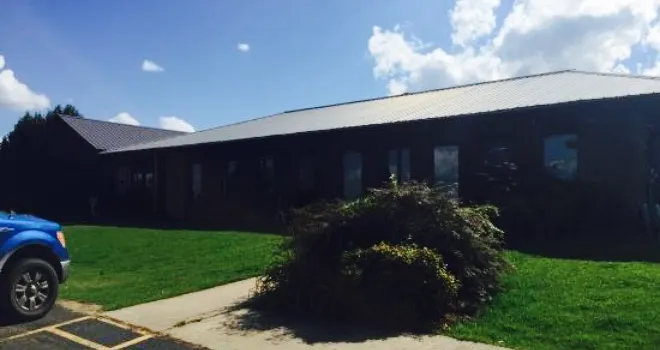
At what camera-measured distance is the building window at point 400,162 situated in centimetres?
1789

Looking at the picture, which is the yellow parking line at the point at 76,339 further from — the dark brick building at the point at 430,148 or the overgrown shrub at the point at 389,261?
the dark brick building at the point at 430,148

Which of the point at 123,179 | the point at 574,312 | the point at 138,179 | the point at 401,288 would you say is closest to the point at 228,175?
the point at 138,179

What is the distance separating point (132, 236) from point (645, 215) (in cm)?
Result: 1335

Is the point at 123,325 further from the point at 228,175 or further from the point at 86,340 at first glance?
the point at 228,175

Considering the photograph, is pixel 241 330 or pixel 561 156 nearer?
pixel 241 330

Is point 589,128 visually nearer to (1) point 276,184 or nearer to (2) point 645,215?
(2) point 645,215

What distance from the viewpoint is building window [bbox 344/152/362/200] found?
62.6 ft

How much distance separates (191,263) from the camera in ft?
38.3

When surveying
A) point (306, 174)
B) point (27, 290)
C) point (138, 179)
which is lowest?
point (27, 290)

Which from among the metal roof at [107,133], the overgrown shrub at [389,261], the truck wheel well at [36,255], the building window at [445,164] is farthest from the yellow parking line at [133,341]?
the metal roof at [107,133]

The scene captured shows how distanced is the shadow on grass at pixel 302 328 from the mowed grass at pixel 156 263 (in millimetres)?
2006

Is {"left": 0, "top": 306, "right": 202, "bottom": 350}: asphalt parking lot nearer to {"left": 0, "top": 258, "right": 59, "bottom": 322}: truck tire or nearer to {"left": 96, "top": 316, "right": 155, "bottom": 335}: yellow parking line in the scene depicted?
{"left": 96, "top": 316, "right": 155, "bottom": 335}: yellow parking line

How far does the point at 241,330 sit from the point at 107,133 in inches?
1246

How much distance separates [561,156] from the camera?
14.6 m
